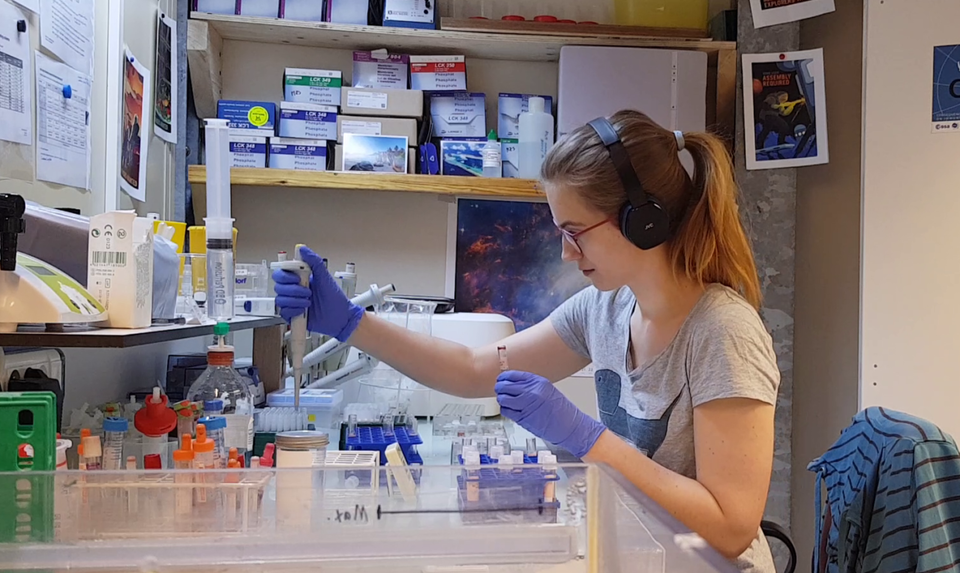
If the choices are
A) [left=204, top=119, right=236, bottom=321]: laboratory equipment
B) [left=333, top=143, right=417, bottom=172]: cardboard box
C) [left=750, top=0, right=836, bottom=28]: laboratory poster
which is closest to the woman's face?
[left=204, top=119, right=236, bottom=321]: laboratory equipment

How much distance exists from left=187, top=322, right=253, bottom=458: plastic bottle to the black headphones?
2.48 feet

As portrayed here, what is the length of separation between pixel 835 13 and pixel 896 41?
397 millimetres

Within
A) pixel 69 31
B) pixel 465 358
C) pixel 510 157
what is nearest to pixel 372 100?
pixel 510 157

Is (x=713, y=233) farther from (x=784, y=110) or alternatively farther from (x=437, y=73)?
(x=437, y=73)

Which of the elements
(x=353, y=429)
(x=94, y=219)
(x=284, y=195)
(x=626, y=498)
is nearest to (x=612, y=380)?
(x=353, y=429)

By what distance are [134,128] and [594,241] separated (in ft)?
4.43

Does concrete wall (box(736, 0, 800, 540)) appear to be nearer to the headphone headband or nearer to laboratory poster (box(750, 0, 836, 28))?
laboratory poster (box(750, 0, 836, 28))

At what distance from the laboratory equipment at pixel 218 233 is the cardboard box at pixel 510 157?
1.17 m

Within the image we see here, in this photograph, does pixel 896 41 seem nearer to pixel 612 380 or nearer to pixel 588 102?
pixel 588 102

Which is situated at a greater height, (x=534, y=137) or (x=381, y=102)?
(x=381, y=102)

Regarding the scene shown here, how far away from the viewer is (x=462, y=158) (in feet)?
8.27

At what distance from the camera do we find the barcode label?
1.07 meters

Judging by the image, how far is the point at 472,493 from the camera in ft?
2.45

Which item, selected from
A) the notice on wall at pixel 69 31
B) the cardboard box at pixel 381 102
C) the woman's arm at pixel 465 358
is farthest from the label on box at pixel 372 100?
the woman's arm at pixel 465 358
